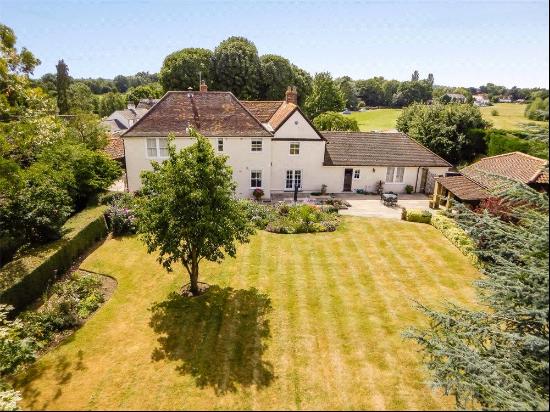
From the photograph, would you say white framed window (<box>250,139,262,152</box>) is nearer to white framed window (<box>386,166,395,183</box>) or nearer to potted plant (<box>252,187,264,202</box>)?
potted plant (<box>252,187,264,202</box>)

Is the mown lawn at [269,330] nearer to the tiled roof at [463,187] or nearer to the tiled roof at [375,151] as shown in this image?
the tiled roof at [463,187]

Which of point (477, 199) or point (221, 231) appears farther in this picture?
point (477, 199)

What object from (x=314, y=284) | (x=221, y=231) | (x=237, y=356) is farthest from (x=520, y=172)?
(x=237, y=356)

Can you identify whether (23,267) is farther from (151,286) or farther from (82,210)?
(82,210)

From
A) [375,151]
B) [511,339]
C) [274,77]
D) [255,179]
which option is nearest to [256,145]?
[255,179]

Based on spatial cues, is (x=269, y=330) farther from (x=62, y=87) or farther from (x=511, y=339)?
(x=62, y=87)
